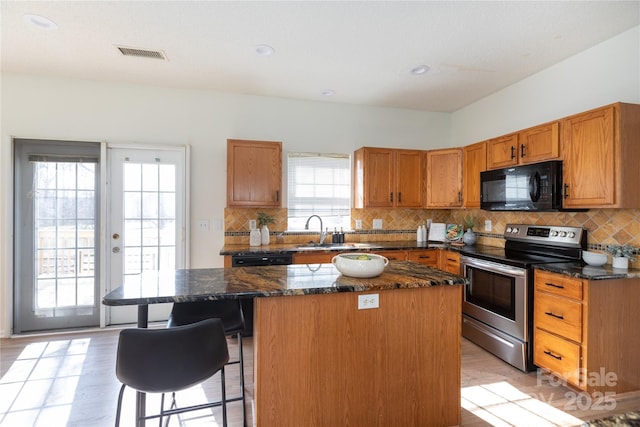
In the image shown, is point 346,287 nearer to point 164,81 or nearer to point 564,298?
point 564,298

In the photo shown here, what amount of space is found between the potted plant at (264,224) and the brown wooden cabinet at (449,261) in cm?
210

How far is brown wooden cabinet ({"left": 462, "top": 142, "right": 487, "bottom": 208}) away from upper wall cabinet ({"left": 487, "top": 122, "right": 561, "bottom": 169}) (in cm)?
9

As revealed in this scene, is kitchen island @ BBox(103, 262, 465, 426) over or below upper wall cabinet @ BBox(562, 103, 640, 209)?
below

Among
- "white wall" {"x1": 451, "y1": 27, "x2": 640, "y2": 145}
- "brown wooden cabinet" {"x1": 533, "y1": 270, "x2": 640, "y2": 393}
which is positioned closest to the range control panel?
"brown wooden cabinet" {"x1": 533, "y1": 270, "x2": 640, "y2": 393}

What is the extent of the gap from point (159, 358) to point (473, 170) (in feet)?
11.8

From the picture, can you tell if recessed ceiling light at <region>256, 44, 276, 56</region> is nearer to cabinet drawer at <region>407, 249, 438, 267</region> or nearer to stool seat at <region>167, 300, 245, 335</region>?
stool seat at <region>167, 300, 245, 335</region>

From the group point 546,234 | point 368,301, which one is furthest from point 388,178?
point 368,301

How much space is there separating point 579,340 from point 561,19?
2.36 meters

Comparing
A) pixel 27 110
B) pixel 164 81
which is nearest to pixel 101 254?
pixel 27 110

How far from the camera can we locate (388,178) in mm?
3949

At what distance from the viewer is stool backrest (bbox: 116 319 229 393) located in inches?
50.4

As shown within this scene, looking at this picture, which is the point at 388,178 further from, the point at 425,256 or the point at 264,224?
the point at 264,224

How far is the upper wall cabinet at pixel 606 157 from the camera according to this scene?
7.29ft

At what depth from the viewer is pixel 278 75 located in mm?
3297
